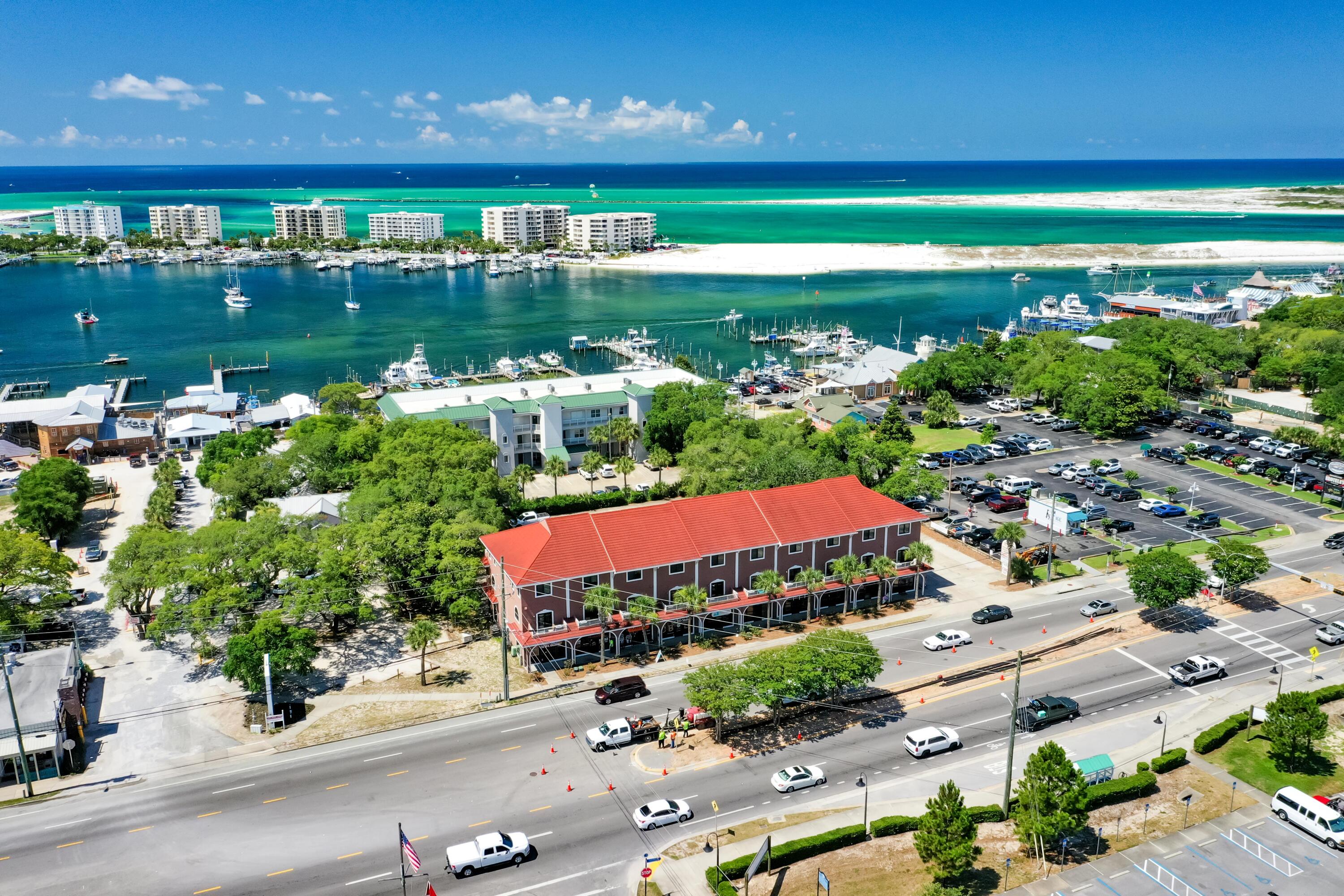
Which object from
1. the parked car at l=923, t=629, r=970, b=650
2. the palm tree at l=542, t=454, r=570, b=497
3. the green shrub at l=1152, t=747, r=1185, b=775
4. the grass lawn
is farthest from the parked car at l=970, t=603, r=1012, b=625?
the palm tree at l=542, t=454, r=570, b=497

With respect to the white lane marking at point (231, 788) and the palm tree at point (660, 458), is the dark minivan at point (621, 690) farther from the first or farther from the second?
the palm tree at point (660, 458)

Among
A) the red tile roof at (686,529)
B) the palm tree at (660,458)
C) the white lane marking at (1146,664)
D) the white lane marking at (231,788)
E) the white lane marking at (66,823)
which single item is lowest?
the white lane marking at (66,823)

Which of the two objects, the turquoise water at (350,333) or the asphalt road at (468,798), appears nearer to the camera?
the asphalt road at (468,798)

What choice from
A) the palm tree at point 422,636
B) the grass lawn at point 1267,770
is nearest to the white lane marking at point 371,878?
the palm tree at point 422,636

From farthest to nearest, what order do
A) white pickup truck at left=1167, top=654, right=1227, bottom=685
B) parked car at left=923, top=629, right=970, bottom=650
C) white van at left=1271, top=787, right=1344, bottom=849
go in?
1. parked car at left=923, top=629, right=970, bottom=650
2. white pickup truck at left=1167, top=654, right=1227, bottom=685
3. white van at left=1271, top=787, right=1344, bottom=849

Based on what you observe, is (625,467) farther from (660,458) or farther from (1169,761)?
(1169,761)

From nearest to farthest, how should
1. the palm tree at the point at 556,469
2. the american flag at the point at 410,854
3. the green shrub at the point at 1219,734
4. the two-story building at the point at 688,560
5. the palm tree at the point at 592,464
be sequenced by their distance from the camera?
the american flag at the point at 410,854, the green shrub at the point at 1219,734, the two-story building at the point at 688,560, the palm tree at the point at 556,469, the palm tree at the point at 592,464

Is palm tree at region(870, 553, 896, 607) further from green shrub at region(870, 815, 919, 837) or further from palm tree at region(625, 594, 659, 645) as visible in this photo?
green shrub at region(870, 815, 919, 837)

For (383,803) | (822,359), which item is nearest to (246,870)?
(383,803)
